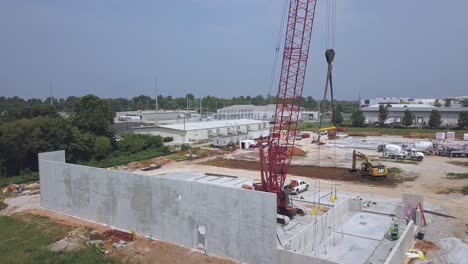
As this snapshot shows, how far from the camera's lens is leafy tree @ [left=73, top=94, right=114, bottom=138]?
51016 millimetres

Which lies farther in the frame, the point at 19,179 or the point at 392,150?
the point at 392,150

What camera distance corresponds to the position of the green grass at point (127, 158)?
4303 centimetres

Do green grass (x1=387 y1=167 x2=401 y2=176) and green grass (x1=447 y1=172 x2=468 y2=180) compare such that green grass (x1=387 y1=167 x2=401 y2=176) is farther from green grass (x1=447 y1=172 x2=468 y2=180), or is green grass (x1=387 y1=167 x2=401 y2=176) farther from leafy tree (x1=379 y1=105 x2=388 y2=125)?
leafy tree (x1=379 y1=105 x2=388 y2=125)

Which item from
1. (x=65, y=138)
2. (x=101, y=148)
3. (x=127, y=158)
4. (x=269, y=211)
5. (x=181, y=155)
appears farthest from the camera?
(x=181, y=155)

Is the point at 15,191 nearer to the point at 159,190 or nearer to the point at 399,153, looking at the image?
the point at 159,190

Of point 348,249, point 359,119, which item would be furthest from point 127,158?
point 359,119

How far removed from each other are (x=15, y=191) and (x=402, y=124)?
3358 inches

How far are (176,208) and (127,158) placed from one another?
30.4m

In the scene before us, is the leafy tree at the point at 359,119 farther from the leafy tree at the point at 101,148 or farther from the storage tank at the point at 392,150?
the leafy tree at the point at 101,148

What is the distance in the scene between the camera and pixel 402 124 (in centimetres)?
9131

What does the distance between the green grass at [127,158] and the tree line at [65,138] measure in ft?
1.59

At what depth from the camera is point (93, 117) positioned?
2044 inches

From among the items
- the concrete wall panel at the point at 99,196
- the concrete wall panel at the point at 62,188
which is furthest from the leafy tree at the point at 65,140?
the concrete wall panel at the point at 99,196

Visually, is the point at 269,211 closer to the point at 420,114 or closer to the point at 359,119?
the point at 359,119
